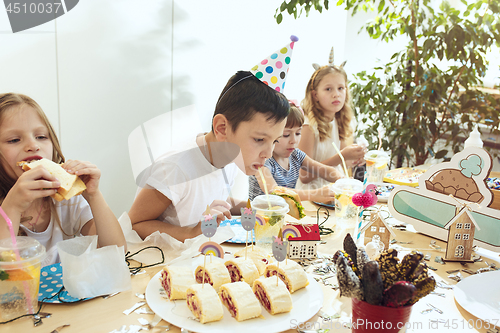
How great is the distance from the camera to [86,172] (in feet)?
3.53

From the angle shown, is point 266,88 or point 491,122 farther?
point 491,122

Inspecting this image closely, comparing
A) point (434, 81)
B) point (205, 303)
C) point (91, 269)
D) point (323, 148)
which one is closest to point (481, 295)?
point (205, 303)

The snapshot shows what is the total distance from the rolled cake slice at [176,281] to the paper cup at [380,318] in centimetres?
36

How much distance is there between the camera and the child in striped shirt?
173 cm

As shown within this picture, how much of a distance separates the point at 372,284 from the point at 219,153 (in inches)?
37.0

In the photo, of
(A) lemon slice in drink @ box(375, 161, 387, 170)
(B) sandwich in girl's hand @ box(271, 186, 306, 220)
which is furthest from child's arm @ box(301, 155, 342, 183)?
(B) sandwich in girl's hand @ box(271, 186, 306, 220)

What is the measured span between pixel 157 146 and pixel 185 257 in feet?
5.00

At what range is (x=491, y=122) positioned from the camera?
3041 millimetres

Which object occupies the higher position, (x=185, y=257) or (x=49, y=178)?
(x=49, y=178)

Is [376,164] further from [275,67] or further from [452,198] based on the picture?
[275,67]

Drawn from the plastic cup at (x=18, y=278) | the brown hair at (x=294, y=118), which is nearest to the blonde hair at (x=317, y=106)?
the brown hair at (x=294, y=118)

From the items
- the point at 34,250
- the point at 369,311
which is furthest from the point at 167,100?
the point at 369,311

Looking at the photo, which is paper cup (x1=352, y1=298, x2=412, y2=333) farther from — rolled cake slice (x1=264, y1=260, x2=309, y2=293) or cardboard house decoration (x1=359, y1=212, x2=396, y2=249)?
cardboard house decoration (x1=359, y1=212, x2=396, y2=249)

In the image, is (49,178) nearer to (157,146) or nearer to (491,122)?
(157,146)
